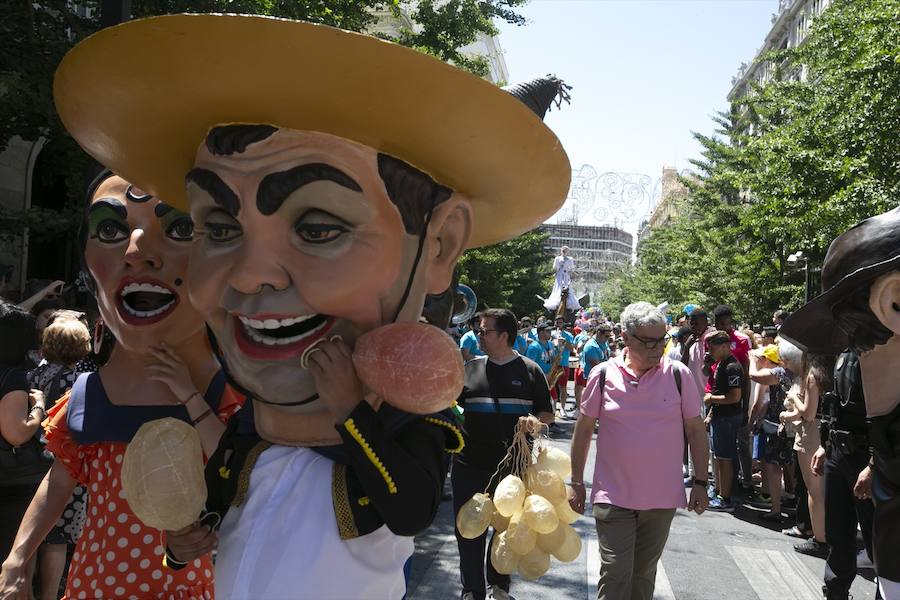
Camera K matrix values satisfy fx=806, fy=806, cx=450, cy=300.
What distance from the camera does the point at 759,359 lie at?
8.11 meters

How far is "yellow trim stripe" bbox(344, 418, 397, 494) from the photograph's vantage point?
1.79m

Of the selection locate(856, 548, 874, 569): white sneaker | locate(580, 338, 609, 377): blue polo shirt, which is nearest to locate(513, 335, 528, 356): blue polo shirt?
locate(580, 338, 609, 377): blue polo shirt

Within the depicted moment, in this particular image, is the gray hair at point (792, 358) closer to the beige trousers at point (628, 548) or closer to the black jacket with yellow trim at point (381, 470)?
the beige trousers at point (628, 548)

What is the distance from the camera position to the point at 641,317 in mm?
4602

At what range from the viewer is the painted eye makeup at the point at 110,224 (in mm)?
2592

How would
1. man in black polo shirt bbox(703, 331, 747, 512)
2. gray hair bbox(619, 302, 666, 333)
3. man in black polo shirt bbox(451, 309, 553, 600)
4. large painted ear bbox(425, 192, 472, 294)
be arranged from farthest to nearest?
man in black polo shirt bbox(703, 331, 747, 512) < man in black polo shirt bbox(451, 309, 553, 600) < gray hair bbox(619, 302, 666, 333) < large painted ear bbox(425, 192, 472, 294)

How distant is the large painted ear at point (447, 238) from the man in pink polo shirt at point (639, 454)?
2.55m

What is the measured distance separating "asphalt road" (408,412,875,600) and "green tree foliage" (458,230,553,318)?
9.19 meters

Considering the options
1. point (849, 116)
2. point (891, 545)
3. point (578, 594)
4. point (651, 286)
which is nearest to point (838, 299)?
point (891, 545)

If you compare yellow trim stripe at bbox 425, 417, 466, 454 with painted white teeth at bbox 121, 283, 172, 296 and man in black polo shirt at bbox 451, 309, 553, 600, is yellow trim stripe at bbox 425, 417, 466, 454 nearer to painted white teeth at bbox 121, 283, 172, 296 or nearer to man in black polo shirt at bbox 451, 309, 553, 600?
painted white teeth at bbox 121, 283, 172, 296

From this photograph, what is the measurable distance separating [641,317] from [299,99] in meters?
3.13

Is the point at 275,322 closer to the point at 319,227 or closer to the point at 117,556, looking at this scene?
the point at 319,227

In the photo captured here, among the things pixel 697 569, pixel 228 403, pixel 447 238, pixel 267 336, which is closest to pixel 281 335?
pixel 267 336

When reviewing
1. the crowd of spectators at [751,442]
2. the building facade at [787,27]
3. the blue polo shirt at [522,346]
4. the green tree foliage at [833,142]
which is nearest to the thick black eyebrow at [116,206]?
the crowd of spectators at [751,442]
